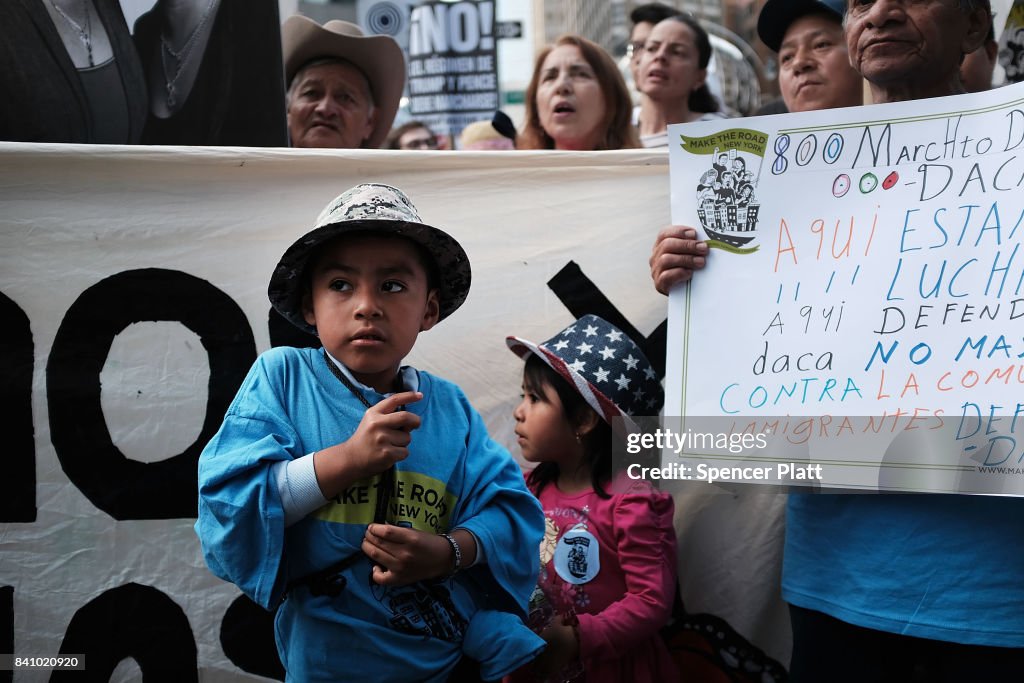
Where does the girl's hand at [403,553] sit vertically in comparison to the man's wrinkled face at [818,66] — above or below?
below

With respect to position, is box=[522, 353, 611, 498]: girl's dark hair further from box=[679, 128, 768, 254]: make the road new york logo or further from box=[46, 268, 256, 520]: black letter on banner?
box=[46, 268, 256, 520]: black letter on banner

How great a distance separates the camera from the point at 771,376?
74.7 inches

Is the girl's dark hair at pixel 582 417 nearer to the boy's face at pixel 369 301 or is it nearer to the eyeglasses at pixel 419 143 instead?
the boy's face at pixel 369 301

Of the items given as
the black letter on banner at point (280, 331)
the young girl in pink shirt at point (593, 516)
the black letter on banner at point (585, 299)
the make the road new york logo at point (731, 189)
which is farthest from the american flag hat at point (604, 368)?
the black letter on banner at point (280, 331)

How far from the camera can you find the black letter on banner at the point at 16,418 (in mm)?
2158

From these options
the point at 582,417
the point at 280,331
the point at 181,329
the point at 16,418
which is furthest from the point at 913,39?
the point at 16,418

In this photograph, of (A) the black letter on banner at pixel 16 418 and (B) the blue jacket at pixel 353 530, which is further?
(A) the black letter on banner at pixel 16 418

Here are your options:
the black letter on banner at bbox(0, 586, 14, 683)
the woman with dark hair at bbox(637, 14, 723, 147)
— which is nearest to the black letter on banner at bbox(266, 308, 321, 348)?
the black letter on banner at bbox(0, 586, 14, 683)

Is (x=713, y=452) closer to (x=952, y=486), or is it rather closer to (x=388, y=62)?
(x=952, y=486)

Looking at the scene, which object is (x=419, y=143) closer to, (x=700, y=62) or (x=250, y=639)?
(x=700, y=62)

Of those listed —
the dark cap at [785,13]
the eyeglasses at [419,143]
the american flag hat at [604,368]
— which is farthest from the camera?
the eyeglasses at [419,143]

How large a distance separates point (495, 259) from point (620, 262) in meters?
0.32

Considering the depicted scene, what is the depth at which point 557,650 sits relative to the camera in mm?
1950

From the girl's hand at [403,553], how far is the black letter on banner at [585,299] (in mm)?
1045
